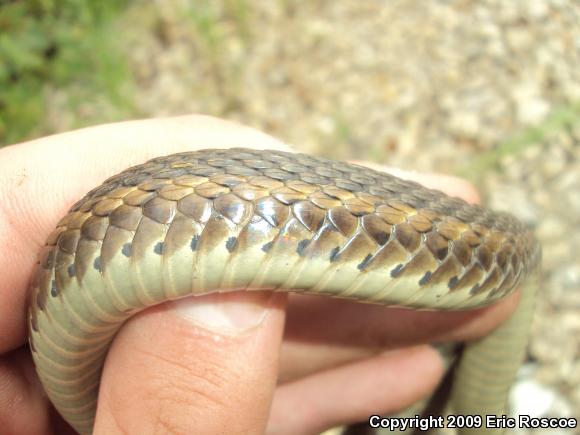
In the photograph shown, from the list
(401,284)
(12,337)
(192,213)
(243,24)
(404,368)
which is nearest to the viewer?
(192,213)

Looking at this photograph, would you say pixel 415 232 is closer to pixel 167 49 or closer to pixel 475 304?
pixel 475 304

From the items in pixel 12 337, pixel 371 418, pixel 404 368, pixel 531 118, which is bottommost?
pixel 371 418

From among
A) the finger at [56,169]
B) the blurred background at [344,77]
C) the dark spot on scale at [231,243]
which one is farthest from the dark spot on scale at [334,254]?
the blurred background at [344,77]

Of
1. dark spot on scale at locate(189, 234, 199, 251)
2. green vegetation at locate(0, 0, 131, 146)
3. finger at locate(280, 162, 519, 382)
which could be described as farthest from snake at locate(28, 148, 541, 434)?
green vegetation at locate(0, 0, 131, 146)

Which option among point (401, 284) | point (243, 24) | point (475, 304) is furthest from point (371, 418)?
point (243, 24)

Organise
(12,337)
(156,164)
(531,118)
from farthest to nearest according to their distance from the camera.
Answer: (531,118) → (12,337) → (156,164)

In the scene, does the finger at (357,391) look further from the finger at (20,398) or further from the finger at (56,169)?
the finger at (56,169)

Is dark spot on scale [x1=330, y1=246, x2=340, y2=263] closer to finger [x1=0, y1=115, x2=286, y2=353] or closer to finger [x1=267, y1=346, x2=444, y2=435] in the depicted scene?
finger [x1=0, y1=115, x2=286, y2=353]
